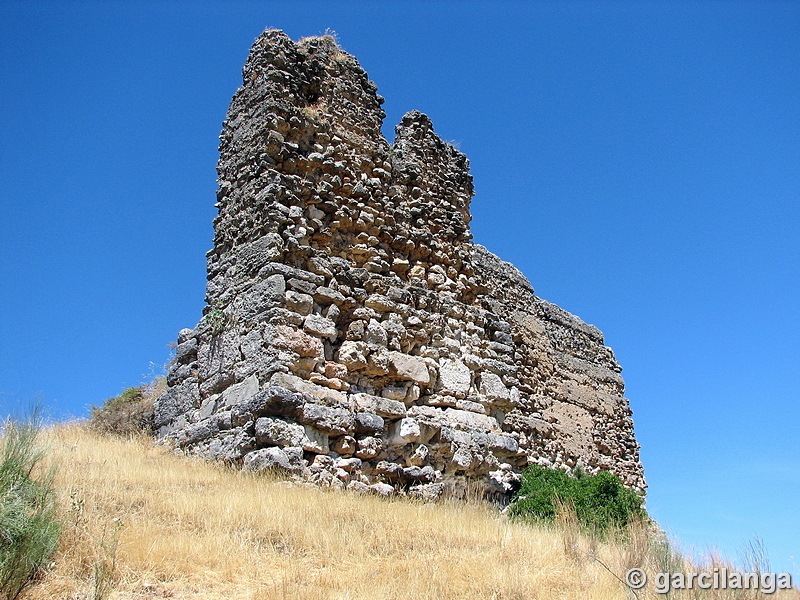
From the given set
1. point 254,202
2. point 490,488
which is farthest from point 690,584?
point 254,202

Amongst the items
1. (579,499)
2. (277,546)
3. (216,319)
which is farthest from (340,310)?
(579,499)

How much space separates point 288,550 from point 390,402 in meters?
3.01

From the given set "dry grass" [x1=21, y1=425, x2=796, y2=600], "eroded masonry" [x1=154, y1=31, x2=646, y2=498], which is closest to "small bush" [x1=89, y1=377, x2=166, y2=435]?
"eroded masonry" [x1=154, y1=31, x2=646, y2=498]

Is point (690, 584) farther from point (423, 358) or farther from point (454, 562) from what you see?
point (423, 358)

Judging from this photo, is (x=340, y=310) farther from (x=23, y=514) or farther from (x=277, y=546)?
(x=23, y=514)

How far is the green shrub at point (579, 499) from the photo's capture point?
755 centimetres

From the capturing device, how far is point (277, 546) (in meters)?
4.77

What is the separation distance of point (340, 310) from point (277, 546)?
3401 mm

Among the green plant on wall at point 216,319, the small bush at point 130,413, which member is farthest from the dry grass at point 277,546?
the small bush at point 130,413

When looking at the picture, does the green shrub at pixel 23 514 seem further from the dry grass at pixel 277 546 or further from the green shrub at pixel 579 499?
the green shrub at pixel 579 499

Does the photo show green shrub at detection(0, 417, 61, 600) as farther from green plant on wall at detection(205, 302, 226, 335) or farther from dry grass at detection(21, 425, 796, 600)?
green plant on wall at detection(205, 302, 226, 335)

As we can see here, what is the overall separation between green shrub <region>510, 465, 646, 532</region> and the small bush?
4.91 meters

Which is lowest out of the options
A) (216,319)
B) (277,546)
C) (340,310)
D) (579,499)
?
(277,546)

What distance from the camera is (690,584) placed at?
4.67m
